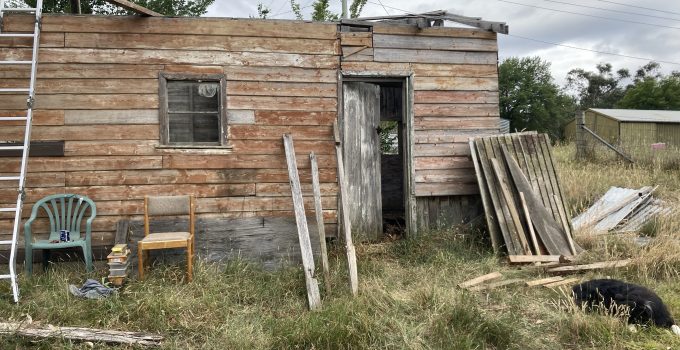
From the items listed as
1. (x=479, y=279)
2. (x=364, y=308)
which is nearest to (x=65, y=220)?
(x=364, y=308)

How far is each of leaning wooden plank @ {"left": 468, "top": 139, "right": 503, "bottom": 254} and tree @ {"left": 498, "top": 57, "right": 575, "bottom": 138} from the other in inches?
1267

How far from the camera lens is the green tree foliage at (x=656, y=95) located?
3792cm

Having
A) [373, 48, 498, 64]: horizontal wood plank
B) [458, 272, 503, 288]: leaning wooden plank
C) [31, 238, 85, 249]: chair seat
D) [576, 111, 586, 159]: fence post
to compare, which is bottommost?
[458, 272, 503, 288]: leaning wooden plank

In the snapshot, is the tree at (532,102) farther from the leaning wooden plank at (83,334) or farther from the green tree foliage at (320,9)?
the leaning wooden plank at (83,334)

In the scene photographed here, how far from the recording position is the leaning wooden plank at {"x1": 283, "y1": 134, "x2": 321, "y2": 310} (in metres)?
4.66

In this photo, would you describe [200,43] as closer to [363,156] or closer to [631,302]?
[363,156]

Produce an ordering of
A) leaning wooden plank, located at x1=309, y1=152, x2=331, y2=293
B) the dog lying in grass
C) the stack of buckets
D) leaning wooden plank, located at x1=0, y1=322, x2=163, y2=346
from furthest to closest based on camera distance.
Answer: leaning wooden plank, located at x1=309, y1=152, x2=331, y2=293 → the stack of buckets → the dog lying in grass → leaning wooden plank, located at x1=0, y1=322, x2=163, y2=346

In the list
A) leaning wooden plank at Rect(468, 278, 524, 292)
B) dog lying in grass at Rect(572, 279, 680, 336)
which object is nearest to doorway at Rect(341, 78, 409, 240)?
leaning wooden plank at Rect(468, 278, 524, 292)

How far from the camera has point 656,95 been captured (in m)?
38.7

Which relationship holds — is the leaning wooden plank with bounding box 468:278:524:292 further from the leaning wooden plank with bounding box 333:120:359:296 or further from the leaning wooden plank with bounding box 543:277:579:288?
the leaning wooden plank with bounding box 333:120:359:296

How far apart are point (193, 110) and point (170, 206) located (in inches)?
49.2

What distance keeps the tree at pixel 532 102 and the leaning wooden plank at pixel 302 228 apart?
33903mm

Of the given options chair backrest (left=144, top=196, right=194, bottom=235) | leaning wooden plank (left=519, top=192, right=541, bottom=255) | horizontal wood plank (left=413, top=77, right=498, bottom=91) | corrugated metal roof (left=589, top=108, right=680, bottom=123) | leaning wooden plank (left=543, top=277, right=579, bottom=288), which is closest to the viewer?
leaning wooden plank (left=543, top=277, right=579, bottom=288)

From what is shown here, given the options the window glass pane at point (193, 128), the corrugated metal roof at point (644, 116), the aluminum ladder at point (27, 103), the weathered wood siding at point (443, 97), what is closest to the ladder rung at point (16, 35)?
the aluminum ladder at point (27, 103)
